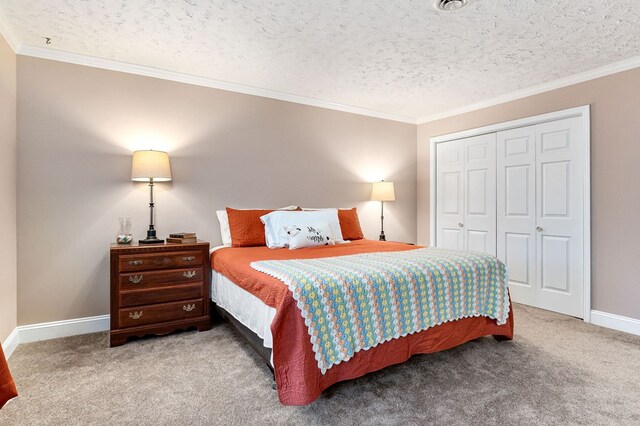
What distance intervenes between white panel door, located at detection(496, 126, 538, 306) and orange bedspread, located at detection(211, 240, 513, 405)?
140 centimetres

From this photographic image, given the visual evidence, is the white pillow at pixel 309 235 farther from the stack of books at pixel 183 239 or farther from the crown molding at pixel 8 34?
the crown molding at pixel 8 34

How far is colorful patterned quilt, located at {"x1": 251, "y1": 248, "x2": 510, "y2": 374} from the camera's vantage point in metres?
1.74

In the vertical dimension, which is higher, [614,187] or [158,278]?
[614,187]

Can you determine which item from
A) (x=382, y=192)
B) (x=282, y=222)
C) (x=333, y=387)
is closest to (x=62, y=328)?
(x=282, y=222)

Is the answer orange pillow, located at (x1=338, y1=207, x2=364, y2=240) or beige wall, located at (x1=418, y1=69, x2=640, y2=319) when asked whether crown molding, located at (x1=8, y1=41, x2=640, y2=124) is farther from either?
orange pillow, located at (x1=338, y1=207, x2=364, y2=240)

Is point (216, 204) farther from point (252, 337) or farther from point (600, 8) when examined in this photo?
point (600, 8)

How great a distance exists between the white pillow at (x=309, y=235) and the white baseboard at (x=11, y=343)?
214 centimetres

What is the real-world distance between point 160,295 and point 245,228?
909 mm

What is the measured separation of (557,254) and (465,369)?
6.66ft

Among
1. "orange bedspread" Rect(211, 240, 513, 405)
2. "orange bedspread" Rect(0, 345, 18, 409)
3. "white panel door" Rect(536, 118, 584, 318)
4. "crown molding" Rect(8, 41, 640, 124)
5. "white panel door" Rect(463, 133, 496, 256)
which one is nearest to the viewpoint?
"orange bedspread" Rect(0, 345, 18, 409)

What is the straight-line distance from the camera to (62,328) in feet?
9.21

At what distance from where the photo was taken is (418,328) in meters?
2.08

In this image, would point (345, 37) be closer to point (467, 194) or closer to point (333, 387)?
point (333, 387)

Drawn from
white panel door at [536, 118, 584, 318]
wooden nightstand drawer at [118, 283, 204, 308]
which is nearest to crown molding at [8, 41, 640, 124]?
white panel door at [536, 118, 584, 318]
